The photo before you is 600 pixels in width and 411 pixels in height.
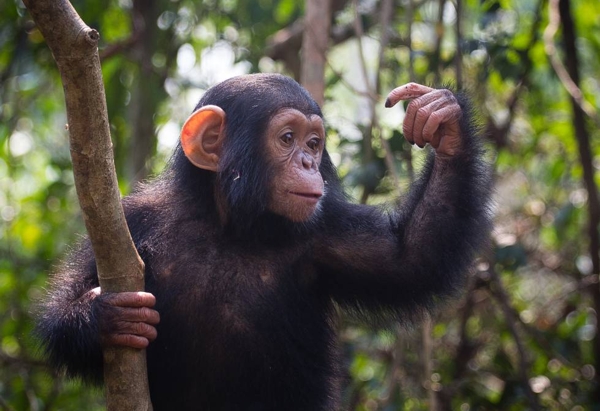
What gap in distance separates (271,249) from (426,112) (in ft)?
3.21

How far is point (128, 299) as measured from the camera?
3344 mm

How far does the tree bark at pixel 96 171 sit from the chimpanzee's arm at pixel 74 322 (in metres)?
0.22

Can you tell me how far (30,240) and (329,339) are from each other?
5.07 m

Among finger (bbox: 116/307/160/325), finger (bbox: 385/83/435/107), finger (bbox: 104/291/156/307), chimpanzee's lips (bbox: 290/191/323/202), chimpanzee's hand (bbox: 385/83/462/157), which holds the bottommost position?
finger (bbox: 116/307/160/325)

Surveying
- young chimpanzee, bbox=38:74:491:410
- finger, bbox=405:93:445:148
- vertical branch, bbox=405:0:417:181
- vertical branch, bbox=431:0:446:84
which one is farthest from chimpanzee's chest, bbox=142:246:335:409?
vertical branch, bbox=431:0:446:84

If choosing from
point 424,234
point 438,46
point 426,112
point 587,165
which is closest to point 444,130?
point 426,112

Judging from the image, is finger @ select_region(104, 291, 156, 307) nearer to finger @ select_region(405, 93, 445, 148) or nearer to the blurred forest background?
finger @ select_region(405, 93, 445, 148)

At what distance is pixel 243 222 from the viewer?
13.2ft

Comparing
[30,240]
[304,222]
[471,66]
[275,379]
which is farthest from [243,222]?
[30,240]

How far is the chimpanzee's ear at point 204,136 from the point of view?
4055mm

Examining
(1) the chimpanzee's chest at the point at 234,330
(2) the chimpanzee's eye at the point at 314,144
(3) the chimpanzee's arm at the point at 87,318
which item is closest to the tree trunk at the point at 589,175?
(2) the chimpanzee's eye at the point at 314,144

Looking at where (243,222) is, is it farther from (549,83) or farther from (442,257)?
(549,83)

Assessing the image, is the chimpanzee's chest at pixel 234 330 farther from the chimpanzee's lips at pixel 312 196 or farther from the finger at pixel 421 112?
the finger at pixel 421 112

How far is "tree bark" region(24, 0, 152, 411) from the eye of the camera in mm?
2668
